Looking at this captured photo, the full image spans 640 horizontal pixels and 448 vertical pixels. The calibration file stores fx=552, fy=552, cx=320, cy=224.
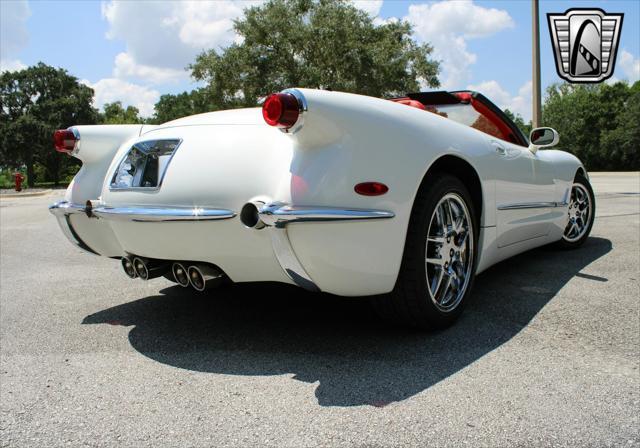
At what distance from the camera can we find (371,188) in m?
2.29

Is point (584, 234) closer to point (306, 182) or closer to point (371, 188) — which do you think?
point (371, 188)

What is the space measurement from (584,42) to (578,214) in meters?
9.58

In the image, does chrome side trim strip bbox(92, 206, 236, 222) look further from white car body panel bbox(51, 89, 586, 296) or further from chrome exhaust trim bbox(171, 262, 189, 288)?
chrome exhaust trim bbox(171, 262, 189, 288)

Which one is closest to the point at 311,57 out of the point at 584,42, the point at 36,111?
the point at 584,42

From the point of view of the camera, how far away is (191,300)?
3648 mm

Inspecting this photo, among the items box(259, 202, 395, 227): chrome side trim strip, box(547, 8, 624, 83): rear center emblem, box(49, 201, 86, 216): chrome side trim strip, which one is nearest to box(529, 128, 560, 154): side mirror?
box(259, 202, 395, 227): chrome side trim strip

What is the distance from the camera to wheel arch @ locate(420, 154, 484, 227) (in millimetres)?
2732

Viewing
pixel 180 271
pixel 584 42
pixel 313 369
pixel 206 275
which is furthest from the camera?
pixel 584 42

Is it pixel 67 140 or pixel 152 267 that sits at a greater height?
pixel 67 140

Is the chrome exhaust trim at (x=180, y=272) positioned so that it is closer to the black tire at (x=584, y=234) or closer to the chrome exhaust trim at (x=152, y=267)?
the chrome exhaust trim at (x=152, y=267)

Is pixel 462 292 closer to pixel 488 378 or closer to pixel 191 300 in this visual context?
pixel 488 378

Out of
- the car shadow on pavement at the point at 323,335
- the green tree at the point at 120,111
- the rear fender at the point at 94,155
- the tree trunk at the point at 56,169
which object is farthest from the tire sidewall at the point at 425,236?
the green tree at the point at 120,111

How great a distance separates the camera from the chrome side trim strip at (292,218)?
7.15 ft

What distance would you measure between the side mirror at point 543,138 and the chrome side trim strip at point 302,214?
2333 mm
